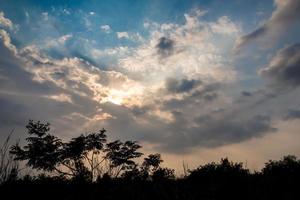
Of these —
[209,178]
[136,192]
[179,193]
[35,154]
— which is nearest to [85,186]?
[136,192]

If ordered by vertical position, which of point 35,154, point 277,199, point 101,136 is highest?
point 101,136

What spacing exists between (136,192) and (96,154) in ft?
91.9

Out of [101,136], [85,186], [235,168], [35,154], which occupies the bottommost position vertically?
[85,186]

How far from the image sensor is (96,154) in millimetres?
40062

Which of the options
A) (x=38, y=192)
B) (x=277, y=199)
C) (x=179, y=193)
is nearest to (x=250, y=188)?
(x=277, y=199)

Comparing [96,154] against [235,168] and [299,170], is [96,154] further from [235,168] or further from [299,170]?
[299,170]

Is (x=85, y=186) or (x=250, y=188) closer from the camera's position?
(x=250, y=188)

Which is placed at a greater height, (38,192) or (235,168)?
(235,168)

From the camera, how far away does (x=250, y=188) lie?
1288 cm

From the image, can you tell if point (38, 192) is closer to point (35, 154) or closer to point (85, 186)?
point (85, 186)

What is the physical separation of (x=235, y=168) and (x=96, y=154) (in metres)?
25.1

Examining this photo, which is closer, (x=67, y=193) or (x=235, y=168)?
(x=67, y=193)

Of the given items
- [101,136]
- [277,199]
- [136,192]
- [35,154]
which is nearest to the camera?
[277,199]

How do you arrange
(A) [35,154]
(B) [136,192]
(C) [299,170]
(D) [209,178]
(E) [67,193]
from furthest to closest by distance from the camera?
(A) [35,154] → (D) [209,178] → (C) [299,170] → (E) [67,193] → (B) [136,192]
